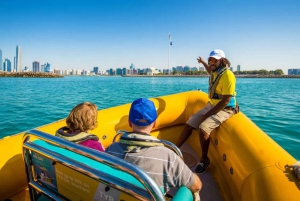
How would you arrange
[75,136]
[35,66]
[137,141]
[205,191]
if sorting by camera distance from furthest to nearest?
1. [35,66]
2. [205,191]
3. [75,136]
4. [137,141]

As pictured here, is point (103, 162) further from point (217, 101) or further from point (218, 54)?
point (218, 54)

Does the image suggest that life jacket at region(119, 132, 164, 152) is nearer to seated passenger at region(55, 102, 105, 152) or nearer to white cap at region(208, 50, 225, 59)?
seated passenger at region(55, 102, 105, 152)

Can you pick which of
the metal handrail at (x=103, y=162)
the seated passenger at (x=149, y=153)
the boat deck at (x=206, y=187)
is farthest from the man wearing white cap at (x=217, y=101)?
the metal handrail at (x=103, y=162)

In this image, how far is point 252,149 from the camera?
6.48 feet

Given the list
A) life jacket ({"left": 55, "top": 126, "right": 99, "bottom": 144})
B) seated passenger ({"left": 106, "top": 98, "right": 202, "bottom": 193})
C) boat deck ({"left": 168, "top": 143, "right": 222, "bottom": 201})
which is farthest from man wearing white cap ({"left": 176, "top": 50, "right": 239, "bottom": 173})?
life jacket ({"left": 55, "top": 126, "right": 99, "bottom": 144})

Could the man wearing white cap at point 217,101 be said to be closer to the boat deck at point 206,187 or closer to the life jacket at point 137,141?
the boat deck at point 206,187

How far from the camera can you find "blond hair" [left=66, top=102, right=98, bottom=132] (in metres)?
1.67

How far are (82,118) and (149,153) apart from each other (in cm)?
78

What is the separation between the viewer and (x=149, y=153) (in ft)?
3.85

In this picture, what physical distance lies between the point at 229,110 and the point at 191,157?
3.80ft

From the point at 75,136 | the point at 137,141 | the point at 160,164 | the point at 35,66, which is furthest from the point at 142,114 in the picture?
the point at 35,66

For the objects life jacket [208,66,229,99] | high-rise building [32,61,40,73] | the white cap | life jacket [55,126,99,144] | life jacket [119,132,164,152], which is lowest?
life jacket [55,126,99,144]

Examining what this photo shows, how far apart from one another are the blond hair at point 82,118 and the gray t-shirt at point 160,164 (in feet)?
1.89

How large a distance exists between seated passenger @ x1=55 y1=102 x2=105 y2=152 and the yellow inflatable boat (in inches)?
9.7
